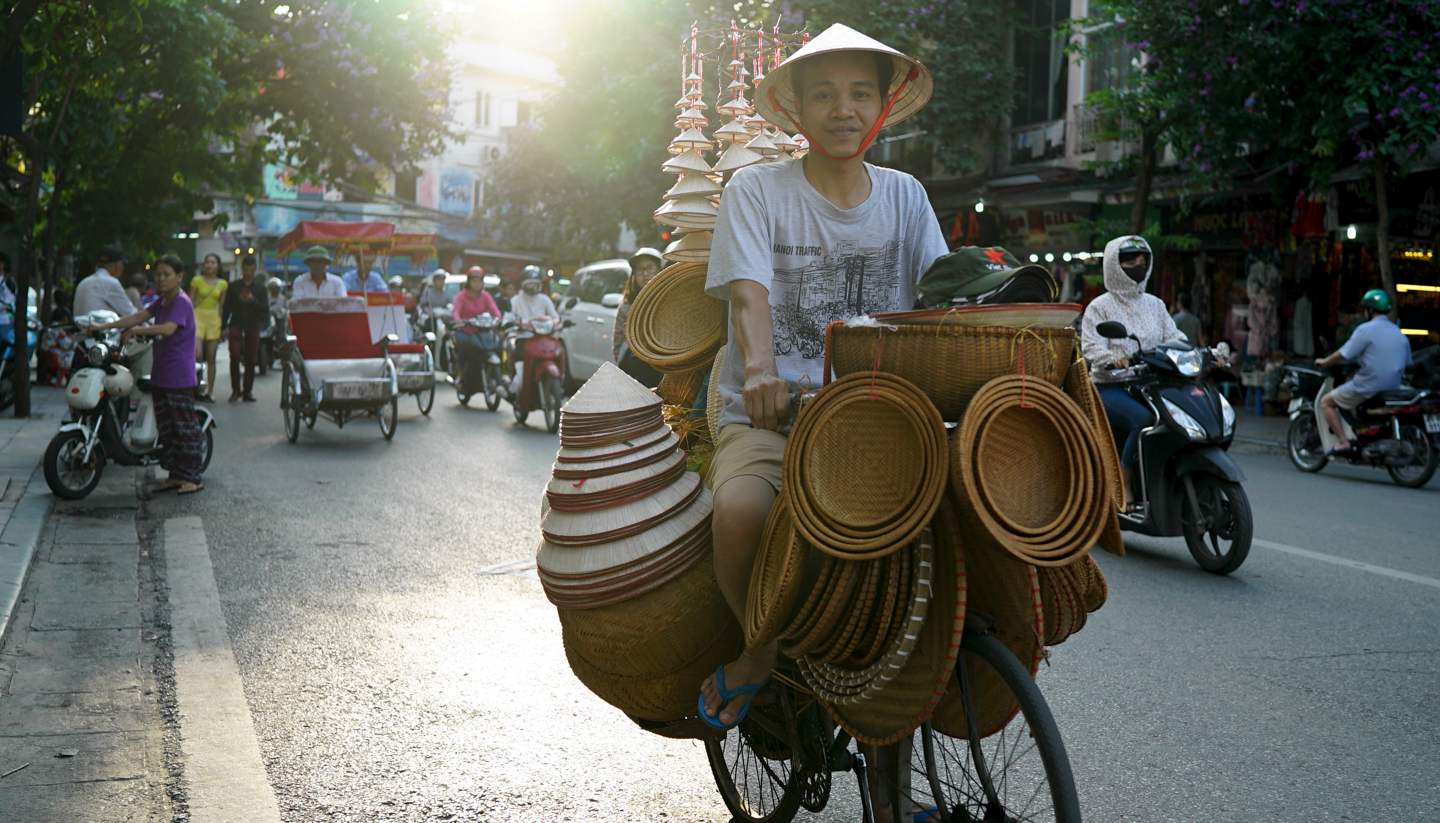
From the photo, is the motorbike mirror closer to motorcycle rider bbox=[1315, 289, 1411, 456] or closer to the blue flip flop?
the blue flip flop

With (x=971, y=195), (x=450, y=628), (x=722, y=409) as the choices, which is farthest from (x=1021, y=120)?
(x=722, y=409)

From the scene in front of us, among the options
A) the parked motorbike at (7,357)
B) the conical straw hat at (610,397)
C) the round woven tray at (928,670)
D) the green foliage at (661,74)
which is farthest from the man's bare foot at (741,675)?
the green foliage at (661,74)

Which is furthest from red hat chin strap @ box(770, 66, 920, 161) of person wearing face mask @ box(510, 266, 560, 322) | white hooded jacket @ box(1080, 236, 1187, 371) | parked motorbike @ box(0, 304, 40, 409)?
parked motorbike @ box(0, 304, 40, 409)

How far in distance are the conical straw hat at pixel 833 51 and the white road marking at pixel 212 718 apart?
223 cm

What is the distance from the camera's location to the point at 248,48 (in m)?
20.3

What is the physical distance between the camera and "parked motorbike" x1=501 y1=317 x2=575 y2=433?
15.1 meters

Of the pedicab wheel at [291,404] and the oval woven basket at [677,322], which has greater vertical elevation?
the oval woven basket at [677,322]

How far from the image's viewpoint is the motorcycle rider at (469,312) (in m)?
18.2

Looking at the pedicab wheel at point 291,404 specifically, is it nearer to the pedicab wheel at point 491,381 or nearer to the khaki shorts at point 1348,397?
the pedicab wheel at point 491,381

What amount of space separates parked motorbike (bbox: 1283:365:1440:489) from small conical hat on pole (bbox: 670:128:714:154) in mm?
9320

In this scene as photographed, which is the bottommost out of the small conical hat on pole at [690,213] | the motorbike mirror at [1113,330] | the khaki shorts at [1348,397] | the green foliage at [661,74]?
the khaki shorts at [1348,397]

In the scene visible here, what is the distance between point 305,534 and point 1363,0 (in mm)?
12725

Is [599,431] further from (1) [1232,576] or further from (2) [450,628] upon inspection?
(1) [1232,576]

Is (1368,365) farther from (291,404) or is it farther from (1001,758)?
(1001,758)
